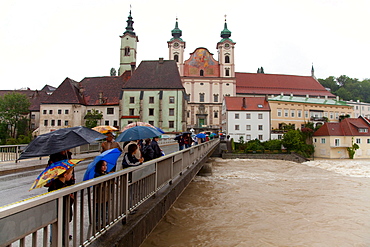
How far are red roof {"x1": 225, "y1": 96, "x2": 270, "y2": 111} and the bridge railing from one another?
5643cm

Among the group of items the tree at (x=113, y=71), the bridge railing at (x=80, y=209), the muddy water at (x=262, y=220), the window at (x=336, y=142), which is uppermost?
the tree at (x=113, y=71)

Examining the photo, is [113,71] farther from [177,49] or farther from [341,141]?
[341,141]

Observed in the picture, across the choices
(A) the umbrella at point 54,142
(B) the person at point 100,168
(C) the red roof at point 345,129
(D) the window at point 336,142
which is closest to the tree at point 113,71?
(C) the red roof at point 345,129

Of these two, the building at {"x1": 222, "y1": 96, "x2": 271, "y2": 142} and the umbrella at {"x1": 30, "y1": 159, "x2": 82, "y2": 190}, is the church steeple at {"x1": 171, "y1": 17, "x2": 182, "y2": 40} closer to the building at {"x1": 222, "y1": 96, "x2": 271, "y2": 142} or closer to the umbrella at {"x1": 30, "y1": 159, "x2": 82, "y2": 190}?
the building at {"x1": 222, "y1": 96, "x2": 271, "y2": 142}

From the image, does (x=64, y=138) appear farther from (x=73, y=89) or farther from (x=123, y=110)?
(x=73, y=89)

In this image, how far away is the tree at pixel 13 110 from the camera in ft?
208

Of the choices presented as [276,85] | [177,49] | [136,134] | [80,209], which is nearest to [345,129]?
[276,85]

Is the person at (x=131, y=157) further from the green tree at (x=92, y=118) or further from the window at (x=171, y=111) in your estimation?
the green tree at (x=92, y=118)

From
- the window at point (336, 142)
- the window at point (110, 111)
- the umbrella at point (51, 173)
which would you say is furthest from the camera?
the window at point (110, 111)

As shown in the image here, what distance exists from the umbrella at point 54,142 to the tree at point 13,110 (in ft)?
221

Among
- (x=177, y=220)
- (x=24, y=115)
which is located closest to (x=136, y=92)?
(x=24, y=115)

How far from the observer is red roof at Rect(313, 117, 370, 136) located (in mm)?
55688

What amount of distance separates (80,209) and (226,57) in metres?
79.6

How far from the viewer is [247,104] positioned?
63.4m
